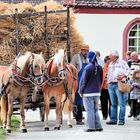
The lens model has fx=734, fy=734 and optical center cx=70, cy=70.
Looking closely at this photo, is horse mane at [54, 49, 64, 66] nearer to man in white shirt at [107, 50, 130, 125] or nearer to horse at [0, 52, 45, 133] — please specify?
horse at [0, 52, 45, 133]

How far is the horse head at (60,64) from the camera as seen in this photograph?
16.3 m

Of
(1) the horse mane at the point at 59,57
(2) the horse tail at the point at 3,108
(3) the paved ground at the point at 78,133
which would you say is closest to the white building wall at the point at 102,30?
(3) the paved ground at the point at 78,133

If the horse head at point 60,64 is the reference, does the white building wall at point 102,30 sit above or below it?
above

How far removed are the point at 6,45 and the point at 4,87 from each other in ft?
6.36

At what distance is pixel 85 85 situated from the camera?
15852 millimetres

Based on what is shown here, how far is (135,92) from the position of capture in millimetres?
19359

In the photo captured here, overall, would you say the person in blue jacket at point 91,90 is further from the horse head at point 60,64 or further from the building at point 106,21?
the building at point 106,21

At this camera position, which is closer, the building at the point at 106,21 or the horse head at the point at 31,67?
the horse head at the point at 31,67

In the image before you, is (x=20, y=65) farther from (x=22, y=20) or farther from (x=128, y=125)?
(x=128, y=125)

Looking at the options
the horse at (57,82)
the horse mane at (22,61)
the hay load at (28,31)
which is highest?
the hay load at (28,31)

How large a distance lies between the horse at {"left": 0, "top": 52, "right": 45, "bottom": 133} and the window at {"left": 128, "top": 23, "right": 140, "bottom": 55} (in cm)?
1655

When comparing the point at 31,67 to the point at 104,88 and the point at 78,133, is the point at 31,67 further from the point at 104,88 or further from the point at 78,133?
the point at 104,88

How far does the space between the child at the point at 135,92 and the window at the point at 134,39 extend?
42.2 feet

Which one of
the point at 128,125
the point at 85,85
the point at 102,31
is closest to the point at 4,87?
the point at 85,85
